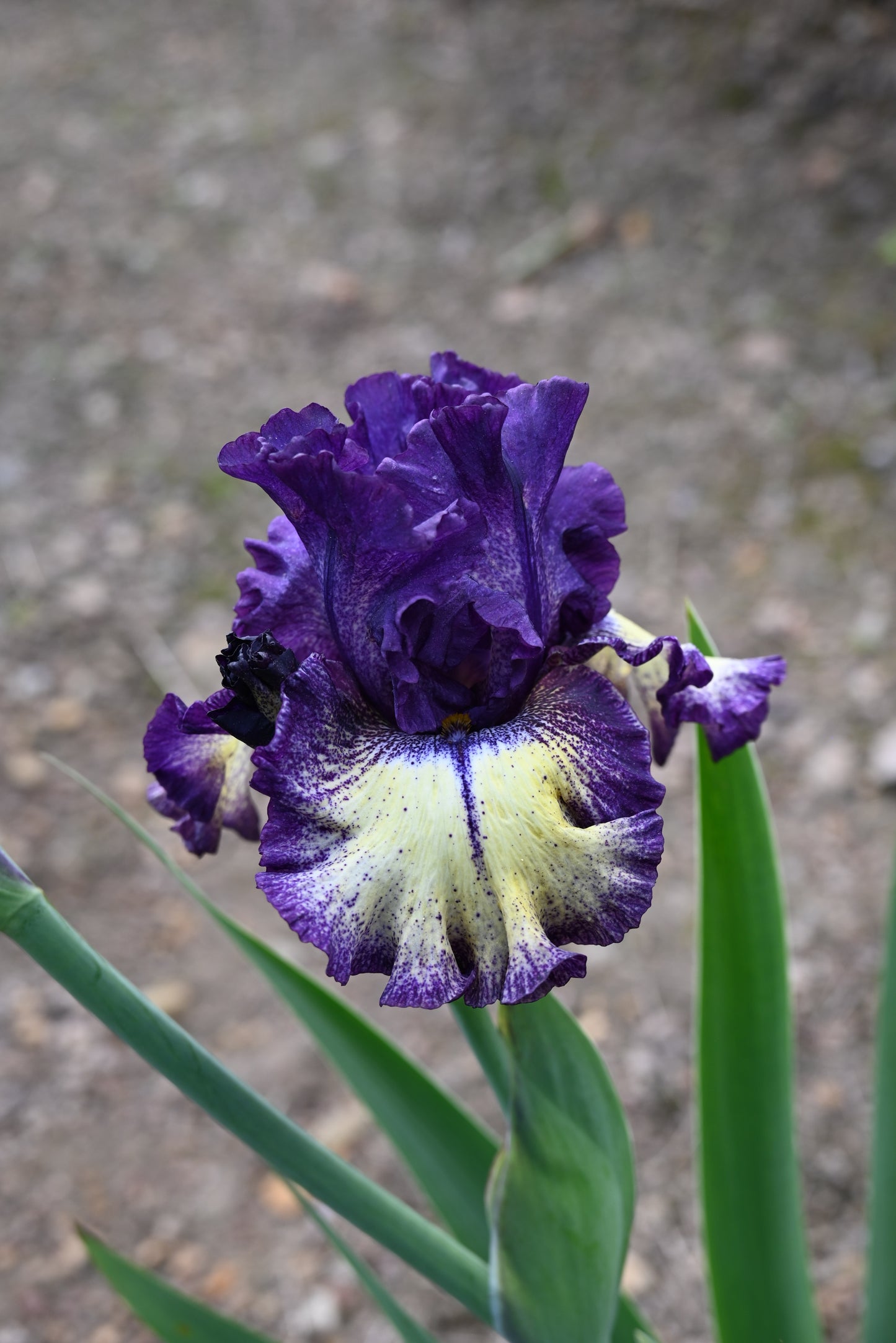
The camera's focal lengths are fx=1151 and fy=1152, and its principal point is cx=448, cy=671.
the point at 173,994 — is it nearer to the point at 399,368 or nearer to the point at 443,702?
the point at 443,702

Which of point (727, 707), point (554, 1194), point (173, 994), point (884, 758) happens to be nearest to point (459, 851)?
point (727, 707)

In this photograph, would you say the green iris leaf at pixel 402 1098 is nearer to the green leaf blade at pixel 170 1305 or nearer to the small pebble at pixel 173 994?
the green leaf blade at pixel 170 1305

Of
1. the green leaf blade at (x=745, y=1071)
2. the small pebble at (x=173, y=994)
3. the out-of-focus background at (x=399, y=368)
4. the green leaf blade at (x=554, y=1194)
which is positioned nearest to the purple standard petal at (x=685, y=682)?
the green leaf blade at (x=745, y=1071)

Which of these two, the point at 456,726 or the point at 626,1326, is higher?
the point at 456,726

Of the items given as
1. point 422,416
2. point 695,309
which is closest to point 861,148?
point 695,309

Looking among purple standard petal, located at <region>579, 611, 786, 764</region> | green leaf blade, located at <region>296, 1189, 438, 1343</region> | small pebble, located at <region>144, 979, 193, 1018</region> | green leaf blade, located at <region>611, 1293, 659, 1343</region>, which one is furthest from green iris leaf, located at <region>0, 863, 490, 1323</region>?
small pebble, located at <region>144, 979, 193, 1018</region>

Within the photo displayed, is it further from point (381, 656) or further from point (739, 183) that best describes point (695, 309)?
point (381, 656)

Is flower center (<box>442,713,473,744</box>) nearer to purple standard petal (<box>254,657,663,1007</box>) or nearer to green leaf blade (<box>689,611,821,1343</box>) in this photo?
purple standard petal (<box>254,657,663,1007</box>)
